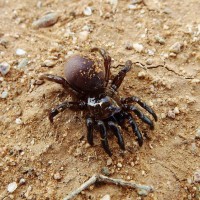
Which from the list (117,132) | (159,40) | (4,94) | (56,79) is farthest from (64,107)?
(159,40)

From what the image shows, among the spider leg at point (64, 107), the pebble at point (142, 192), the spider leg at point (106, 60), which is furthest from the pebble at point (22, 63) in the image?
the pebble at point (142, 192)

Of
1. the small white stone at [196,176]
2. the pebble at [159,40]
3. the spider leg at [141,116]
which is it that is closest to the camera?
the small white stone at [196,176]

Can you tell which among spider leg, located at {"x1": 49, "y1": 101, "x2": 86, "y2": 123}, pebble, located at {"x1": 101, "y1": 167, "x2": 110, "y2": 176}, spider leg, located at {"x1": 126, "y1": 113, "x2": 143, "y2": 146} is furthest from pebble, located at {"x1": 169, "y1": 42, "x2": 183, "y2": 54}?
pebble, located at {"x1": 101, "y1": 167, "x2": 110, "y2": 176}

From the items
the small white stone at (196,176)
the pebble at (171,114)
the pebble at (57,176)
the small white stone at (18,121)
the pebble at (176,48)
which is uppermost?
the pebble at (176,48)

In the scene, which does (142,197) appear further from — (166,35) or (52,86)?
(166,35)

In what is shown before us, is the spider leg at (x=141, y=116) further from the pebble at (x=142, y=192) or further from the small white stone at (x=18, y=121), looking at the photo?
the small white stone at (x=18, y=121)

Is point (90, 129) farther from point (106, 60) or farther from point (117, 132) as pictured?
point (106, 60)
